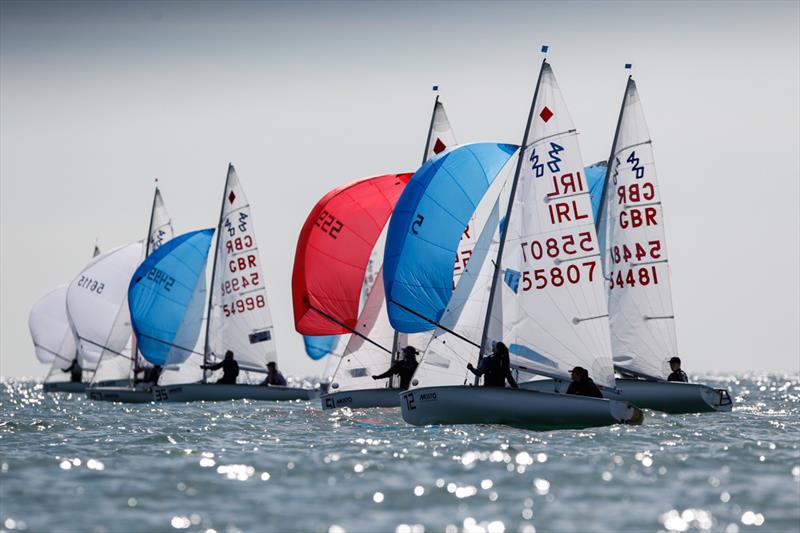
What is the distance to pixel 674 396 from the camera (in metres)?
24.8

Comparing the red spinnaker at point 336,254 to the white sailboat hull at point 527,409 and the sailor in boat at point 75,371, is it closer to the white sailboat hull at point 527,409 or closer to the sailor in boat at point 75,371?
the white sailboat hull at point 527,409

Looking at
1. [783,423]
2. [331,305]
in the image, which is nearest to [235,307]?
[331,305]

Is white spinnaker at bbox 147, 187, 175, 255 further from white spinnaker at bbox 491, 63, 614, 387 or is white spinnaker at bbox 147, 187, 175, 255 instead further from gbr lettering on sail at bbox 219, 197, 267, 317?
white spinnaker at bbox 491, 63, 614, 387

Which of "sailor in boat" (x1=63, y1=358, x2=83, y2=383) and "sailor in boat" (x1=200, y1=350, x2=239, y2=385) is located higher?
"sailor in boat" (x1=63, y1=358, x2=83, y2=383)

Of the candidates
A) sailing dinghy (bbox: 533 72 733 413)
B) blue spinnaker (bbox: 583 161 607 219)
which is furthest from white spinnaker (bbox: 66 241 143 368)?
sailing dinghy (bbox: 533 72 733 413)

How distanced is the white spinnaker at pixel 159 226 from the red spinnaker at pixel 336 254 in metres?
14.7

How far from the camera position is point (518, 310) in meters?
21.5

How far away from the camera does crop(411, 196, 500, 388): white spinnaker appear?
70.8 ft

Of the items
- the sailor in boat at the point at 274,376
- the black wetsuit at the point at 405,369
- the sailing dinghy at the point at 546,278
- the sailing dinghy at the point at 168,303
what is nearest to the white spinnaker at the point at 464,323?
the sailing dinghy at the point at 546,278

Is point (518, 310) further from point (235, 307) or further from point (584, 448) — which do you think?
point (235, 307)

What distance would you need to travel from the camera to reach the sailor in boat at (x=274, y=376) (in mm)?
34531

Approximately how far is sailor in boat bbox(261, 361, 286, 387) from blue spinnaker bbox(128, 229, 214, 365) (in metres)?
2.47

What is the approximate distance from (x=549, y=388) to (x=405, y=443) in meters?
8.48

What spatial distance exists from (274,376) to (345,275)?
23.2ft
